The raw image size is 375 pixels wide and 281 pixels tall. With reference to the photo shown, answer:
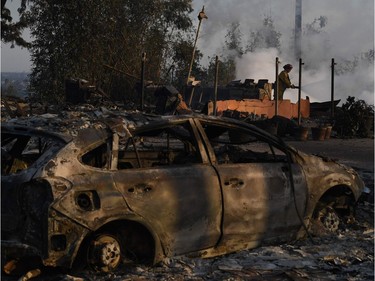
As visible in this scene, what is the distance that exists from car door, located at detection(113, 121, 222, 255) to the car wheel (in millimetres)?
1630

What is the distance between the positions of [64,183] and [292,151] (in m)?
2.59

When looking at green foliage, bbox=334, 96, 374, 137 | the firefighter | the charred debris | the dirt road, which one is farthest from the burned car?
the firefighter

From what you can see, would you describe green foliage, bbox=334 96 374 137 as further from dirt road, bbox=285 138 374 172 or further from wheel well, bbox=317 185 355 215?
wheel well, bbox=317 185 355 215

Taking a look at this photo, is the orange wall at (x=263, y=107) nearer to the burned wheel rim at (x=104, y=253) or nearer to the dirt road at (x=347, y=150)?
the dirt road at (x=347, y=150)

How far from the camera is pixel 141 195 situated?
14.3 ft

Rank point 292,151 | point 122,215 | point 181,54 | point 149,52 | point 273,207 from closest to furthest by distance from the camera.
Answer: point 122,215 → point 273,207 → point 292,151 → point 149,52 → point 181,54

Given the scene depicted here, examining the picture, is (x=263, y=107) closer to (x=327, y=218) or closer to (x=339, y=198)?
(x=339, y=198)

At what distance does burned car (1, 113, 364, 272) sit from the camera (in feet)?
13.2

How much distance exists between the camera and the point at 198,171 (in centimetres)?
473

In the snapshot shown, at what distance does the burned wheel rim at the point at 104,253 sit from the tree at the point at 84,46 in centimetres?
2154

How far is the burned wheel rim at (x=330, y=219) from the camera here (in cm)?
592

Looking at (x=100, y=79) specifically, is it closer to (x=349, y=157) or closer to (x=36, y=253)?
(x=349, y=157)

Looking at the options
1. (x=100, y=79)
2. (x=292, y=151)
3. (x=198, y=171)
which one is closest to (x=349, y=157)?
(x=292, y=151)

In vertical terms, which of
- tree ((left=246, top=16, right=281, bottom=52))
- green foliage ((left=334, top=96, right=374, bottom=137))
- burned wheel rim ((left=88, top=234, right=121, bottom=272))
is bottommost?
burned wheel rim ((left=88, top=234, right=121, bottom=272))
